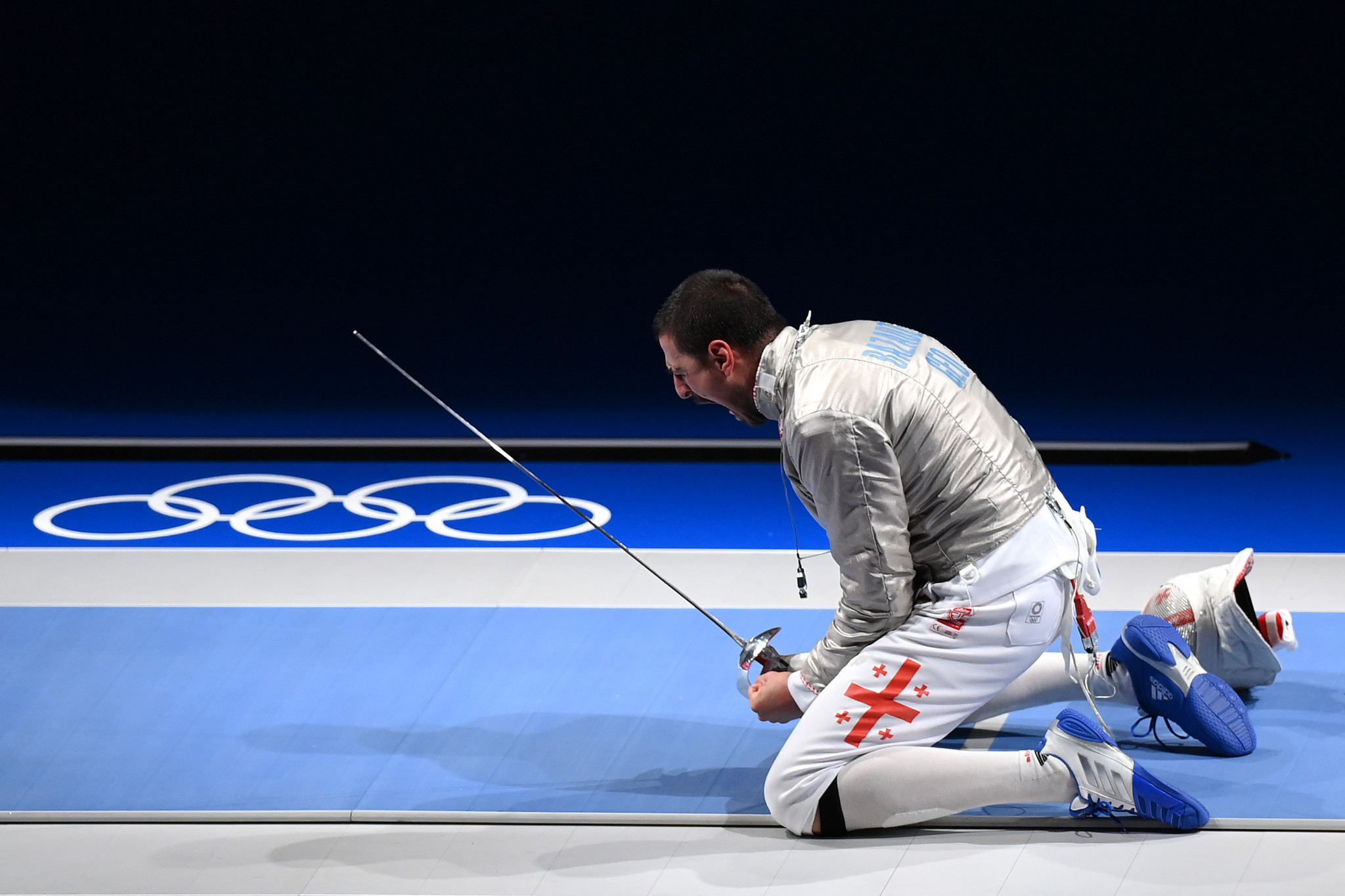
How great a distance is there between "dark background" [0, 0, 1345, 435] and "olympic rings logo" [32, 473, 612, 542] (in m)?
2.05

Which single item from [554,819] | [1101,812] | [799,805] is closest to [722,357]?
[799,805]

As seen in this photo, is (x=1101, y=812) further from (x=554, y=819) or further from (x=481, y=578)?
(x=481, y=578)

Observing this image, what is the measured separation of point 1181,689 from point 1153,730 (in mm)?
173

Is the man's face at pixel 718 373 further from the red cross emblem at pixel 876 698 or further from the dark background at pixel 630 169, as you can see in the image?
the dark background at pixel 630 169

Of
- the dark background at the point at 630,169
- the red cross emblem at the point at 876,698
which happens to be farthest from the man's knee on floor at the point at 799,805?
the dark background at the point at 630,169

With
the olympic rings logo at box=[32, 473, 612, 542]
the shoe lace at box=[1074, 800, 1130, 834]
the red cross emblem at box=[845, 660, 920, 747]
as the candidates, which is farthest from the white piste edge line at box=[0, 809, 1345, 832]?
the olympic rings logo at box=[32, 473, 612, 542]

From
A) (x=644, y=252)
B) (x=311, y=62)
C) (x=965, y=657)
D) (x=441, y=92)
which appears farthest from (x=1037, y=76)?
(x=965, y=657)

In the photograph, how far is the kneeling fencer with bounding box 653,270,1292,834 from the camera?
106 inches

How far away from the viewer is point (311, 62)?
9305mm

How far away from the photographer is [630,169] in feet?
30.0

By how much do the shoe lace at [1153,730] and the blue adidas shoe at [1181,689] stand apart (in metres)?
0.06

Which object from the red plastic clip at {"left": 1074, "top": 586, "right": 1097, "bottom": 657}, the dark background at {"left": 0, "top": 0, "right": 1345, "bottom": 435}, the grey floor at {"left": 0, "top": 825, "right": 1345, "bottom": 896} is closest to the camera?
the grey floor at {"left": 0, "top": 825, "right": 1345, "bottom": 896}

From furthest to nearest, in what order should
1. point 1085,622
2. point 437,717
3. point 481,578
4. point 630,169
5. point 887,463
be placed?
point 630,169 → point 481,578 → point 437,717 → point 1085,622 → point 887,463

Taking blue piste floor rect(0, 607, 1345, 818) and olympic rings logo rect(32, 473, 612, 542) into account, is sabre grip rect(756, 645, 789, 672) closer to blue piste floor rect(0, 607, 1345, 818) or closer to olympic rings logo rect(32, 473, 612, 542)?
blue piste floor rect(0, 607, 1345, 818)
